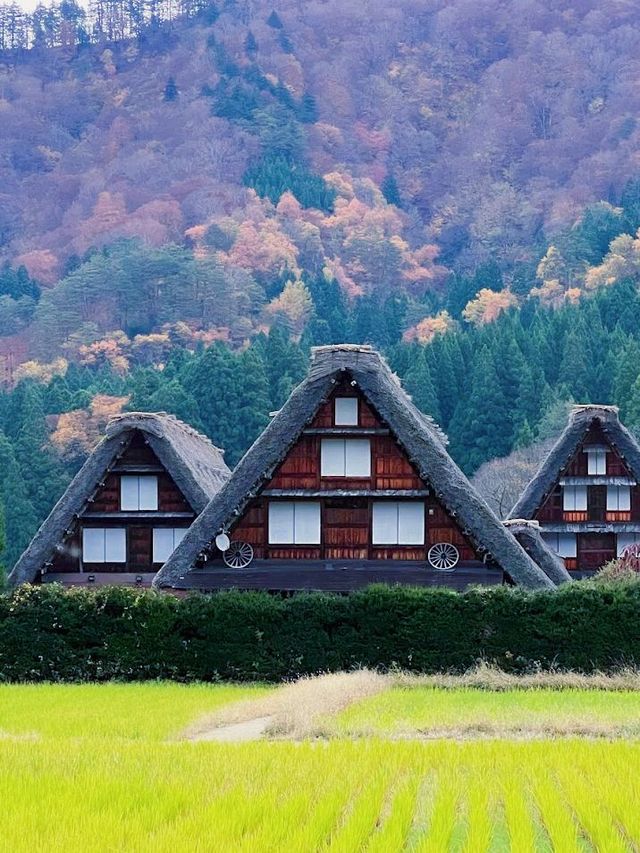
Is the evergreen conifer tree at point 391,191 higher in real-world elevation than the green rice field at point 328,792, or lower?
higher

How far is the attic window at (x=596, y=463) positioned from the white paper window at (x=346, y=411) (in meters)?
17.5

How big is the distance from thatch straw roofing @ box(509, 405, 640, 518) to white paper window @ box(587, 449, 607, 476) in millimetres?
689

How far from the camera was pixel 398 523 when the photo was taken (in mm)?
31328

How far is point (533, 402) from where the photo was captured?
258 ft

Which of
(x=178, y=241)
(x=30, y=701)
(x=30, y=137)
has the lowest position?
(x=30, y=701)

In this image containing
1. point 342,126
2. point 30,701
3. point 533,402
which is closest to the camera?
point 30,701

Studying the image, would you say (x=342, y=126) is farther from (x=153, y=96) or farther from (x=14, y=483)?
(x=14, y=483)

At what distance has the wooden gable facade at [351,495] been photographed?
102ft

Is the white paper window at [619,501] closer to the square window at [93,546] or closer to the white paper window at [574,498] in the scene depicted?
the white paper window at [574,498]

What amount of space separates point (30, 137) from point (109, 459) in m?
163

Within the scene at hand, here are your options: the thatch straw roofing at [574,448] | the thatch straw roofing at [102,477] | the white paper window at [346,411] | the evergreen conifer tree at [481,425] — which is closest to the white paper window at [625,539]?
the thatch straw roofing at [574,448]

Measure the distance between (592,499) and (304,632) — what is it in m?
24.4

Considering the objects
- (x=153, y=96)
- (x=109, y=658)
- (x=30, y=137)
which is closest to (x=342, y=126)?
(x=153, y=96)

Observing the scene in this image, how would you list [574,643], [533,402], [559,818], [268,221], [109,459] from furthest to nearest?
[268,221] < [533,402] < [109,459] < [574,643] < [559,818]
